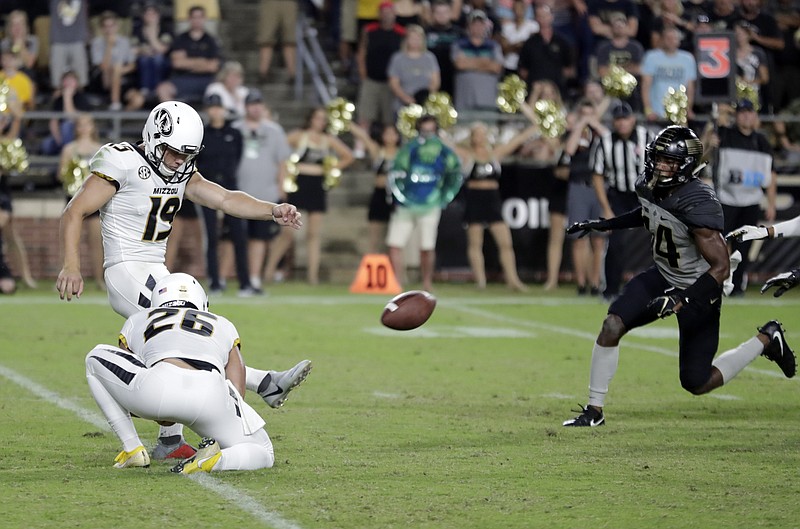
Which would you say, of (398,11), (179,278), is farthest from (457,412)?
(398,11)

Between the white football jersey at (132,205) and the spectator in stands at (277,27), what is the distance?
11.4m

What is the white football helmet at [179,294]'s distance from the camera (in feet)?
20.8

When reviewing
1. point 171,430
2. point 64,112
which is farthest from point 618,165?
point 171,430

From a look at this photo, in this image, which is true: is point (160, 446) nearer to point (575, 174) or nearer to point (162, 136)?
point (162, 136)

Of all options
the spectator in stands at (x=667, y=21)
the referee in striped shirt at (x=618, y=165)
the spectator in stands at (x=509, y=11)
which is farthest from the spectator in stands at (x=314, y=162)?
the spectator in stands at (x=667, y=21)

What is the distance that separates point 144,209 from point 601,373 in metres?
2.56

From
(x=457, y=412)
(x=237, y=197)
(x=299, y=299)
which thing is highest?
(x=237, y=197)

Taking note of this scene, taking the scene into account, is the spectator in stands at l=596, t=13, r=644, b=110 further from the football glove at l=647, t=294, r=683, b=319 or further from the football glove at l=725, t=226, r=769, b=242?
the football glove at l=647, t=294, r=683, b=319

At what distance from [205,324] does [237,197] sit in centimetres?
143

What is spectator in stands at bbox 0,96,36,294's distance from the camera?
15109 millimetres

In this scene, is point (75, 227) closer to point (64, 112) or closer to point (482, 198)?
point (482, 198)

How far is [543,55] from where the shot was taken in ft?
57.7

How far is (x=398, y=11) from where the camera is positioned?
18.3 metres

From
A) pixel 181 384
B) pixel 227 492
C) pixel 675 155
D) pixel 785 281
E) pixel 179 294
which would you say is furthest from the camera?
pixel 785 281
